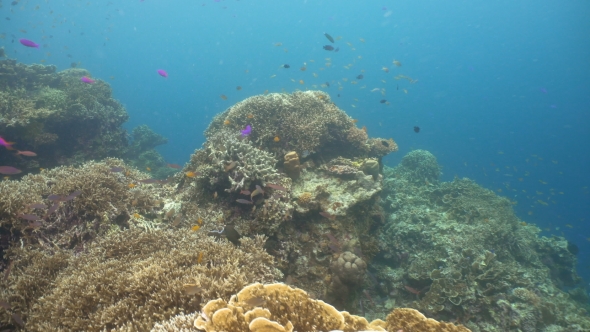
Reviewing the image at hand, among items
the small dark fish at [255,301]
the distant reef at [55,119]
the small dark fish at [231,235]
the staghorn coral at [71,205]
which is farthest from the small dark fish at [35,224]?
the distant reef at [55,119]

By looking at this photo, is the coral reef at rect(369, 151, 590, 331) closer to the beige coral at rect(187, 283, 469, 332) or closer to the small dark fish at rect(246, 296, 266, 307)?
the beige coral at rect(187, 283, 469, 332)

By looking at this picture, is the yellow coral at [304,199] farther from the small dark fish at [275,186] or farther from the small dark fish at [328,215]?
the small dark fish at [275,186]

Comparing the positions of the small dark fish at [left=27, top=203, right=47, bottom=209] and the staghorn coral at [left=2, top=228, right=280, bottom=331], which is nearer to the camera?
the staghorn coral at [left=2, top=228, right=280, bottom=331]

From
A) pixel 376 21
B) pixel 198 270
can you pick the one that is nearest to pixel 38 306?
pixel 198 270

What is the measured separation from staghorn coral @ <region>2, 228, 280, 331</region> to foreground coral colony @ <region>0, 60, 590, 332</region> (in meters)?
0.02

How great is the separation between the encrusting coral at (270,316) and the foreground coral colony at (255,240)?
0.05 feet

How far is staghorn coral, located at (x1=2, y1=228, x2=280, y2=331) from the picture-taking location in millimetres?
3045

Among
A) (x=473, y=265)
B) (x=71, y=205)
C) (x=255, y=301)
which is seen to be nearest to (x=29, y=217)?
(x=71, y=205)

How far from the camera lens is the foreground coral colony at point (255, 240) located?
3.22 m

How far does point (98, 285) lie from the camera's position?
3455 mm

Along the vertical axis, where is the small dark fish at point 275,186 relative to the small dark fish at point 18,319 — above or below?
above

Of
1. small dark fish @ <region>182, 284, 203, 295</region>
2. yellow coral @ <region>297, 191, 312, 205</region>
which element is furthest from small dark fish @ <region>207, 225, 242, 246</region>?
small dark fish @ <region>182, 284, 203, 295</region>

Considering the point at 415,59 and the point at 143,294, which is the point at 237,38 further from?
the point at 143,294

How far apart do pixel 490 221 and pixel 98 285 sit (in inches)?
538
